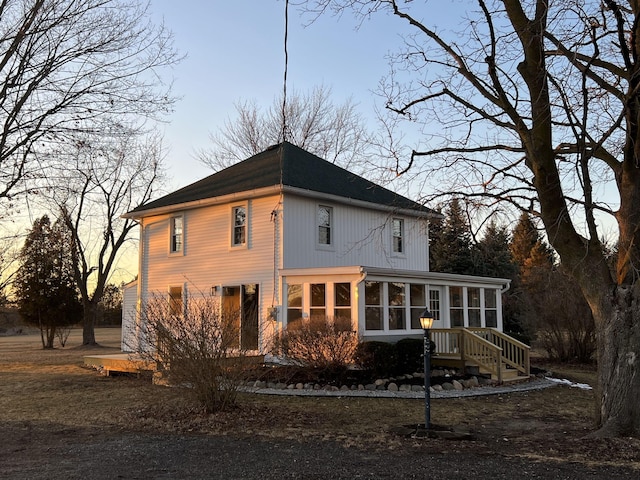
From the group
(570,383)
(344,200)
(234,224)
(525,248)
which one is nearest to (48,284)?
(234,224)

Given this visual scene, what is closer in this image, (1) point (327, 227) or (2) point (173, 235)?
(1) point (327, 227)

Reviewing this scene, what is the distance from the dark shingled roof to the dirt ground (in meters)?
6.97

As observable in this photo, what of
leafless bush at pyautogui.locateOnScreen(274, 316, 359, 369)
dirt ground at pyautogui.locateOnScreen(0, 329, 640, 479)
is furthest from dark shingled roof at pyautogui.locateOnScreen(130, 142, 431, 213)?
dirt ground at pyautogui.locateOnScreen(0, 329, 640, 479)

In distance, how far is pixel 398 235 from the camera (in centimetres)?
1967

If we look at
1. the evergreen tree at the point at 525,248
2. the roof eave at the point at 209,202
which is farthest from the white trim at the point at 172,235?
the evergreen tree at the point at 525,248

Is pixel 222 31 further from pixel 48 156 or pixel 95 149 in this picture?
pixel 48 156

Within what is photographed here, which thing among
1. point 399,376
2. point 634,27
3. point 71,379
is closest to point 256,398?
point 399,376

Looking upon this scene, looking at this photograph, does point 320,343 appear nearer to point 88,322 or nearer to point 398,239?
point 398,239

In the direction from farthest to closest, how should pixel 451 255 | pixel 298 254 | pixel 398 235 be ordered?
pixel 451 255
pixel 398 235
pixel 298 254

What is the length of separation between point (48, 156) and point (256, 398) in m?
7.96

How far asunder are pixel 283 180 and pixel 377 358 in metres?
5.74

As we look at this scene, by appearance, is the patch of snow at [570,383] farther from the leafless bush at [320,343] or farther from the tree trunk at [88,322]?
the tree trunk at [88,322]

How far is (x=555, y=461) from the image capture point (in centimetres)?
650

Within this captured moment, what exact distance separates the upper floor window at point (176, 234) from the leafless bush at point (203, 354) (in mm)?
9649
